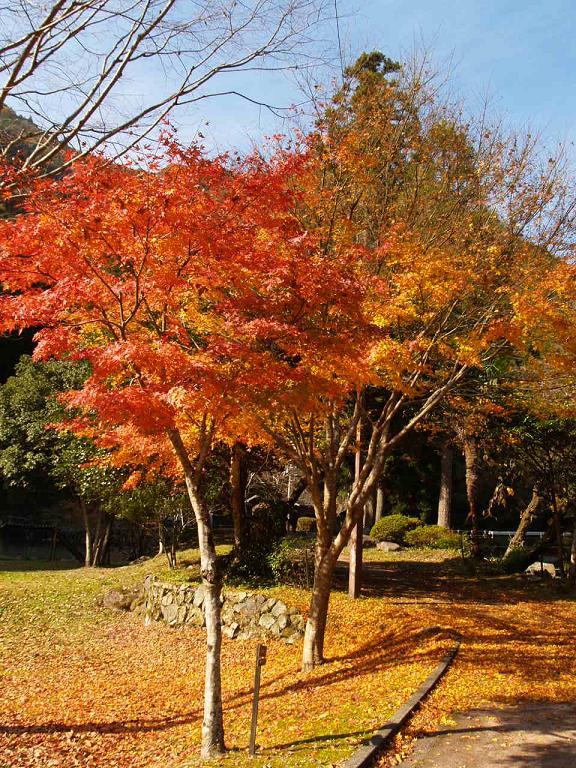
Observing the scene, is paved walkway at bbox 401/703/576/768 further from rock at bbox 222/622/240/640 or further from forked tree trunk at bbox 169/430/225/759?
rock at bbox 222/622/240/640

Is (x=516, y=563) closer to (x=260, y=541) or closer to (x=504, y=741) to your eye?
(x=260, y=541)

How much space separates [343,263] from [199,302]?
2.13 m

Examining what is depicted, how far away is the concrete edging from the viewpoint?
601 cm

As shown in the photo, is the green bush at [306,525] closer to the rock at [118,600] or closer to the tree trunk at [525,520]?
the tree trunk at [525,520]

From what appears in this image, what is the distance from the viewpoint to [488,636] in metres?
11.1

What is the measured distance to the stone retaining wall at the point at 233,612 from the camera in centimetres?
1244

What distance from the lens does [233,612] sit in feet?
44.0

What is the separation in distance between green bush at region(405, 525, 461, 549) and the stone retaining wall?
1211 cm

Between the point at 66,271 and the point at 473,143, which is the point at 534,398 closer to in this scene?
the point at 473,143

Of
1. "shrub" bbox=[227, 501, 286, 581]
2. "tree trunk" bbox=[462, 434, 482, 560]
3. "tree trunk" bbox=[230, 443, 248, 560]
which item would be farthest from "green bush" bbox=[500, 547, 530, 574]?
"tree trunk" bbox=[230, 443, 248, 560]

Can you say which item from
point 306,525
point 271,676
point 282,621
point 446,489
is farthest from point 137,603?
point 446,489

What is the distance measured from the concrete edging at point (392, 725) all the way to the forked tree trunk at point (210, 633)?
1.66 metres

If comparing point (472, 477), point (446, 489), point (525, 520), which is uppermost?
point (472, 477)

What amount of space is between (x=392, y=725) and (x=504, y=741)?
3.81ft
